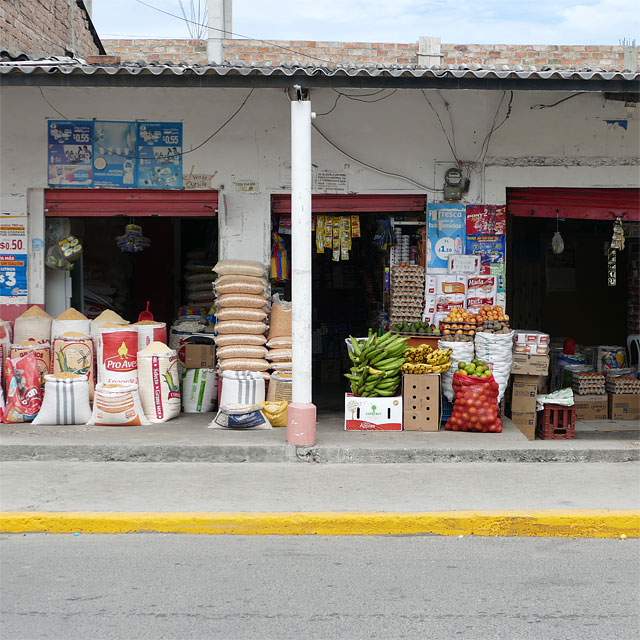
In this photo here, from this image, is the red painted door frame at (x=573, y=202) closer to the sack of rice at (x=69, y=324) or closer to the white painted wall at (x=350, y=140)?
the white painted wall at (x=350, y=140)

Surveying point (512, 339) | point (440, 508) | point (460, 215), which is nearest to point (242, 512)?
point (440, 508)

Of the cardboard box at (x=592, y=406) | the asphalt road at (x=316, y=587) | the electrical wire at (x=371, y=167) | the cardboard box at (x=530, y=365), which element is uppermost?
the electrical wire at (x=371, y=167)

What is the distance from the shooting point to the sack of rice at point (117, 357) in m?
8.83

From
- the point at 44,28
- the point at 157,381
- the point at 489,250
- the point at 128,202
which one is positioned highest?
the point at 44,28

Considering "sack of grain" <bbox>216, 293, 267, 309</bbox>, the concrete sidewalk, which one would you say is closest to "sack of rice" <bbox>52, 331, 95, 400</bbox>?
the concrete sidewalk

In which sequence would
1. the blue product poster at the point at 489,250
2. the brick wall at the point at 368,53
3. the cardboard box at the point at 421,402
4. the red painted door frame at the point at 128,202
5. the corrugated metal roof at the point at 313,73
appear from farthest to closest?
the brick wall at the point at 368,53
the blue product poster at the point at 489,250
the red painted door frame at the point at 128,202
the cardboard box at the point at 421,402
the corrugated metal roof at the point at 313,73

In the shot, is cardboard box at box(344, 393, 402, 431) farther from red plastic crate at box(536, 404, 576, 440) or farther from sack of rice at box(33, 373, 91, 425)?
sack of rice at box(33, 373, 91, 425)

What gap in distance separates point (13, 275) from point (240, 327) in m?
3.16

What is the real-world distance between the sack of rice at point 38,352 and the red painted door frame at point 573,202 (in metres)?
6.22

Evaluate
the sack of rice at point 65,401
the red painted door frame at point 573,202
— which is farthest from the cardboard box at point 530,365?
the sack of rice at point 65,401

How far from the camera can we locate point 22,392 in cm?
891

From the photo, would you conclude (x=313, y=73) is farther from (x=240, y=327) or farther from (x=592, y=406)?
(x=592, y=406)

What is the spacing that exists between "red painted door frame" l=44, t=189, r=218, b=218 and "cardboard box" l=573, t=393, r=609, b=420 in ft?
18.6

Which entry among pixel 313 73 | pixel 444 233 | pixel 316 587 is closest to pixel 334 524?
pixel 316 587
